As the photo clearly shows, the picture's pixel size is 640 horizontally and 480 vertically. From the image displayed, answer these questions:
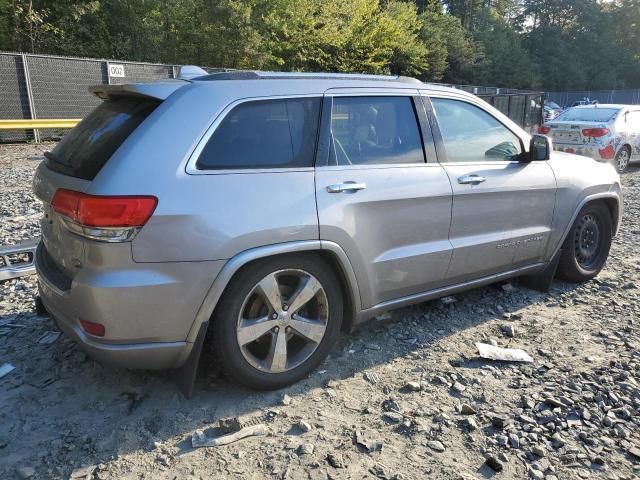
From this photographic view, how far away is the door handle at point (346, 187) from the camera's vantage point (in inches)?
127

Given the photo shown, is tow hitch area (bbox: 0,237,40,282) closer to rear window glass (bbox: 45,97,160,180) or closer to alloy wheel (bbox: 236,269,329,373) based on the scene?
rear window glass (bbox: 45,97,160,180)

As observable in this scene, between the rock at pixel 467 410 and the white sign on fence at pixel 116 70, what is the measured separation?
15.9 metres

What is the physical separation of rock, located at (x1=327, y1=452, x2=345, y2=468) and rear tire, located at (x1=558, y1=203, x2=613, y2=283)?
3132mm

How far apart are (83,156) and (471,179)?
8.25 ft

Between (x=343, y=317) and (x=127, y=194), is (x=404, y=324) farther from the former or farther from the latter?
(x=127, y=194)

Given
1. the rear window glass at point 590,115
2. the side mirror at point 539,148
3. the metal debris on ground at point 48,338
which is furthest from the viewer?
the rear window glass at point 590,115

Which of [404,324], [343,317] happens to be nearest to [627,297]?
[404,324]

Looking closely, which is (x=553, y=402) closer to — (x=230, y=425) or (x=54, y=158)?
(x=230, y=425)

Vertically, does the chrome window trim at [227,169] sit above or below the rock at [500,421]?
above

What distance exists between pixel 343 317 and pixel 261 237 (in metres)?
0.96

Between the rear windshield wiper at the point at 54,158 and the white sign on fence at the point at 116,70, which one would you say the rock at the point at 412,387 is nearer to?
the rear windshield wiper at the point at 54,158

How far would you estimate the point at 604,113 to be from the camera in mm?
12742

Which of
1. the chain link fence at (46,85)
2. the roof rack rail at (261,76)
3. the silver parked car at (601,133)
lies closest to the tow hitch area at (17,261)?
the roof rack rail at (261,76)

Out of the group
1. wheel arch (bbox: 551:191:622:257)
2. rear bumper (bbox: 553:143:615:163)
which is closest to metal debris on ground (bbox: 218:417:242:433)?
wheel arch (bbox: 551:191:622:257)
